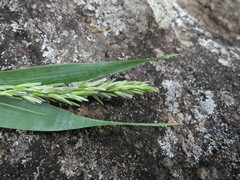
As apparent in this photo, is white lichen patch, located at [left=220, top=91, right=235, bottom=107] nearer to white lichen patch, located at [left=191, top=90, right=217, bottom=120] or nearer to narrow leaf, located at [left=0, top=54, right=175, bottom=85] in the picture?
white lichen patch, located at [left=191, top=90, right=217, bottom=120]

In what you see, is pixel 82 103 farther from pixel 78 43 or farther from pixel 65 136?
pixel 78 43

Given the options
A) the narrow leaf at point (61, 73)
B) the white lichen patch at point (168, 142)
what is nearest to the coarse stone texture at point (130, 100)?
the white lichen patch at point (168, 142)

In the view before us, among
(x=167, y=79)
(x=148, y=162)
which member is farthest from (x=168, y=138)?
(x=167, y=79)

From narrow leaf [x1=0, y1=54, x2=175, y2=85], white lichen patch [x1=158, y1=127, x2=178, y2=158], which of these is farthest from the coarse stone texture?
narrow leaf [x1=0, y1=54, x2=175, y2=85]

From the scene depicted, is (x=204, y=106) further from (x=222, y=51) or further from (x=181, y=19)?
(x=181, y=19)

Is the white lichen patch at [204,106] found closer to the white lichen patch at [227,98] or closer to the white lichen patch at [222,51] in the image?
the white lichen patch at [227,98]

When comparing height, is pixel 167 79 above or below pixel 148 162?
above
